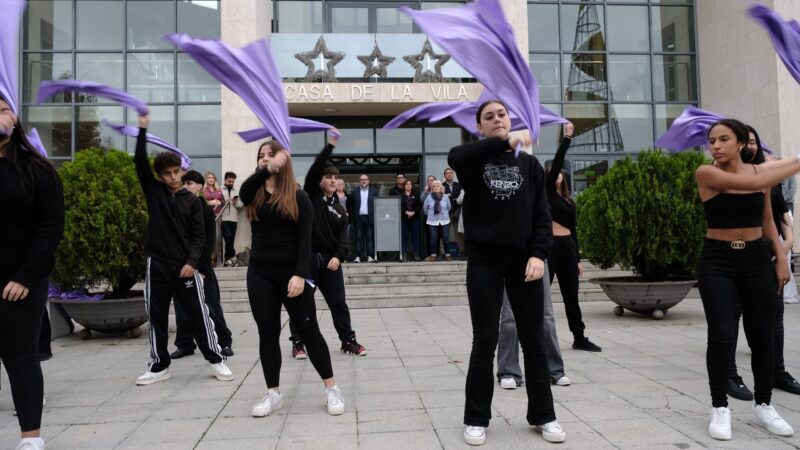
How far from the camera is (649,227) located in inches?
301

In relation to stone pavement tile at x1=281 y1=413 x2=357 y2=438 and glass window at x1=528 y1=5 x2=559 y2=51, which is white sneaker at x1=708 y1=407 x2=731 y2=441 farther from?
glass window at x1=528 y1=5 x2=559 y2=51

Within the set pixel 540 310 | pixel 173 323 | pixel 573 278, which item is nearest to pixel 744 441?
pixel 540 310

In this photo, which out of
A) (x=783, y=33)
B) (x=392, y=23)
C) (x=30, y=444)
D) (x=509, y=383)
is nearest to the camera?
(x=30, y=444)

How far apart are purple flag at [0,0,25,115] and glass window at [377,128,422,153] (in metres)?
13.2

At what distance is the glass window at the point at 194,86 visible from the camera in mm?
16031

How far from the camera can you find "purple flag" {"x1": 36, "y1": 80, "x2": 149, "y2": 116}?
13.4 ft

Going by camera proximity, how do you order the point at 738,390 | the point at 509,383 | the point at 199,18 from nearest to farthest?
the point at 738,390 → the point at 509,383 → the point at 199,18

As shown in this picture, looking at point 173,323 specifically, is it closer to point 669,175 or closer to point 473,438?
point 473,438

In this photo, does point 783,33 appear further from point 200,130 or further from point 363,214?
point 200,130

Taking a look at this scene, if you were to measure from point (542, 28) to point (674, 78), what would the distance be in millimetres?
4303

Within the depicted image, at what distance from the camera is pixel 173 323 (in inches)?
332

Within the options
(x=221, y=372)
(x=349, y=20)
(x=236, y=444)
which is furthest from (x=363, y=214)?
(x=236, y=444)

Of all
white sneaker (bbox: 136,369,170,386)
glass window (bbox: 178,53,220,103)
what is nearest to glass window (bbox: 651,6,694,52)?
glass window (bbox: 178,53,220,103)

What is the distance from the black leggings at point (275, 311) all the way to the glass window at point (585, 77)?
48.0ft
